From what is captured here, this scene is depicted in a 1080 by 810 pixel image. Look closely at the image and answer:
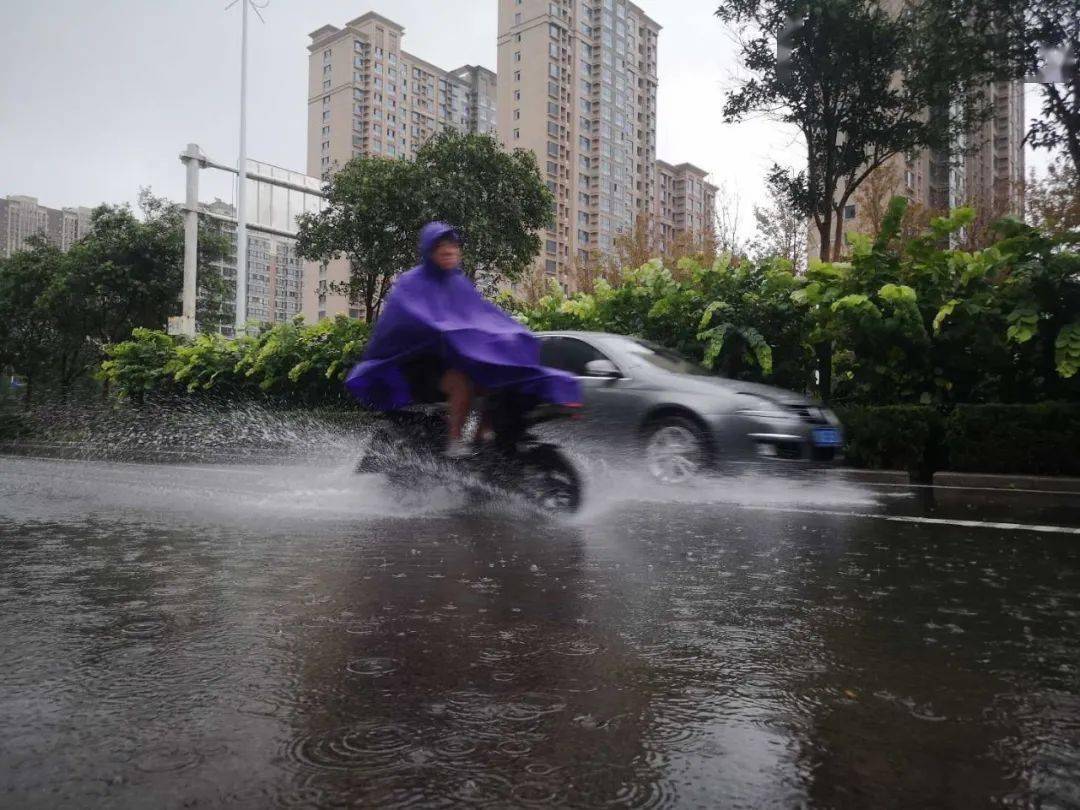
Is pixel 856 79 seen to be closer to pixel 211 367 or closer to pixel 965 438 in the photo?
pixel 965 438

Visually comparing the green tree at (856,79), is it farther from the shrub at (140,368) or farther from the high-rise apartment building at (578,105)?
the high-rise apartment building at (578,105)

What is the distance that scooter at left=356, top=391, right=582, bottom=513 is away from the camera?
270 inches

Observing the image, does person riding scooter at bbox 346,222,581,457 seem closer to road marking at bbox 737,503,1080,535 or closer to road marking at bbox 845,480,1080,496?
road marking at bbox 737,503,1080,535

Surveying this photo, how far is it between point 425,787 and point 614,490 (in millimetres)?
6563

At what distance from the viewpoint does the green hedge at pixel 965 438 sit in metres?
10.2

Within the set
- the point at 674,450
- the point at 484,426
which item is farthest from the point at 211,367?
the point at 484,426

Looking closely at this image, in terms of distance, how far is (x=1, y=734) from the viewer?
2396 mm

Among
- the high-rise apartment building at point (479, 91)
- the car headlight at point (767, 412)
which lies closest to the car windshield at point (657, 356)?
the car headlight at point (767, 412)

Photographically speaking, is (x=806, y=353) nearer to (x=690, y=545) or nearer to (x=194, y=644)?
(x=690, y=545)

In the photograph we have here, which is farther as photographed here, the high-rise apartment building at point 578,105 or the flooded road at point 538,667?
the high-rise apartment building at point 578,105

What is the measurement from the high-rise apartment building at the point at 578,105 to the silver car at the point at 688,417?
322 feet

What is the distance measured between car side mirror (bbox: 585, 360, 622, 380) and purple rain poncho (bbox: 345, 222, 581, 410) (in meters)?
2.06

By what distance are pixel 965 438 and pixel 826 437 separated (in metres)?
3.11

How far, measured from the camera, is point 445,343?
680 cm
